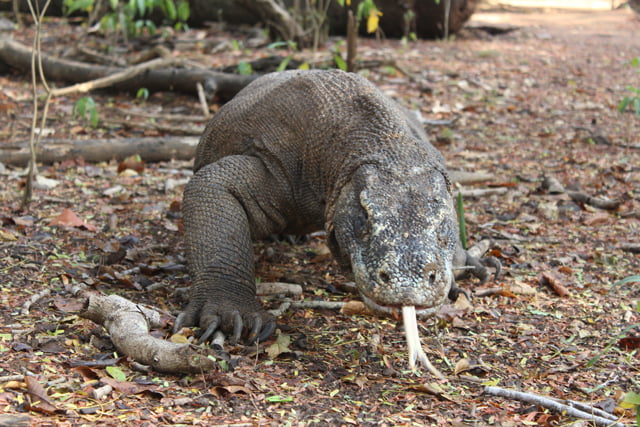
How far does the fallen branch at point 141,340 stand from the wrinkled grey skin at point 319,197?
0.35 meters

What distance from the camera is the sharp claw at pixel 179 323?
3.41 metres

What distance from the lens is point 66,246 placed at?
4340 mm

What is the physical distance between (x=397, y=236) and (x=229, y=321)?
1.05m

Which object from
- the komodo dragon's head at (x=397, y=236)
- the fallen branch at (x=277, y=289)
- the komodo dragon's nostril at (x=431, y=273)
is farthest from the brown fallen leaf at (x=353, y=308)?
the komodo dragon's nostril at (x=431, y=273)

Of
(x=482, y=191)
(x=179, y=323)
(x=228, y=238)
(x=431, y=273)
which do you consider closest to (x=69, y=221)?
(x=228, y=238)

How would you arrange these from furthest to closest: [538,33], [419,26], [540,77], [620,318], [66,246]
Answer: [538,33]
[419,26]
[540,77]
[66,246]
[620,318]

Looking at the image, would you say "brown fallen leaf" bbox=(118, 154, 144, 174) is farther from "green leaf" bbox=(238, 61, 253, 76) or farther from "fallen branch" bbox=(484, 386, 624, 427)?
"fallen branch" bbox=(484, 386, 624, 427)

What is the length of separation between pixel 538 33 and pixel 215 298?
12.4 m

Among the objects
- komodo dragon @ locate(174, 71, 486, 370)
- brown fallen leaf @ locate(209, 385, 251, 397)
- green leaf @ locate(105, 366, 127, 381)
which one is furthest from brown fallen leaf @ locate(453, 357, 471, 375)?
green leaf @ locate(105, 366, 127, 381)

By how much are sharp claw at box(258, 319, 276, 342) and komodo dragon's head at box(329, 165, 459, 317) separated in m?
0.49

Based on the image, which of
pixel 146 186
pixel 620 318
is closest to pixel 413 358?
pixel 620 318

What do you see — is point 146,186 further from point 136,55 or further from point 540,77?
point 540,77

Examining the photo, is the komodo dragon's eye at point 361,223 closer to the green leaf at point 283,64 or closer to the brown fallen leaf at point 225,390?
the brown fallen leaf at point 225,390

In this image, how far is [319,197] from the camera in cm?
385
